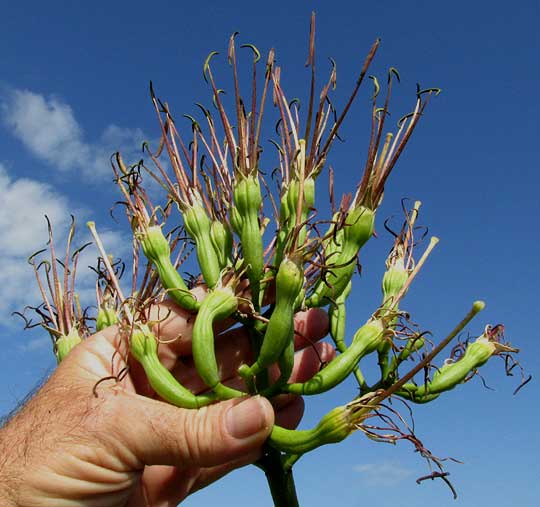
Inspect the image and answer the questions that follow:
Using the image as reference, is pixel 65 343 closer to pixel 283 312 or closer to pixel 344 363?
pixel 283 312

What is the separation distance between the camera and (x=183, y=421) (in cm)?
295

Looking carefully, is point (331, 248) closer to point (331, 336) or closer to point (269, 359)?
point (331, 336)

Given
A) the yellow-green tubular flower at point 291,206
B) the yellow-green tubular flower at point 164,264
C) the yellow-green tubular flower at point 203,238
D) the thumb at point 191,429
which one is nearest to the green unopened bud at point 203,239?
the yellow-green tubular flower at point 203,238

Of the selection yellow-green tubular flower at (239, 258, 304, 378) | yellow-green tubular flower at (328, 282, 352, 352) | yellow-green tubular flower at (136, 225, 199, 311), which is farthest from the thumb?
yellow-green tubular flower at (328, 282, 352, 352)

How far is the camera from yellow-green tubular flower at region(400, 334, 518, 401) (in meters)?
3.30

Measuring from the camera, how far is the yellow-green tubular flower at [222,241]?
3.42 meters

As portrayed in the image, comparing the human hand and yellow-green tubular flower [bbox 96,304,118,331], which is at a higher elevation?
yellow-green tubular flower [bbox 96,304,118,331]

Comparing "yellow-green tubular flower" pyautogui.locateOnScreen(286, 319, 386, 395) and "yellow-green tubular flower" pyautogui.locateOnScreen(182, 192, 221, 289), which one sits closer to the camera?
"yellow-green tubular flower" pyautogui.locateOnScreen(286, 319, 386, 395)

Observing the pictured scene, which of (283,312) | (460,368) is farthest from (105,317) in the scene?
(460,368)

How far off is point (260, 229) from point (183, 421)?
1.10 m

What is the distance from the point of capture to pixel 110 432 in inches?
122

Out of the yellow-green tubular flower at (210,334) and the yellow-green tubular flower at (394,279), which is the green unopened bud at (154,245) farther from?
the yellow-green tubular flower at (394,279)

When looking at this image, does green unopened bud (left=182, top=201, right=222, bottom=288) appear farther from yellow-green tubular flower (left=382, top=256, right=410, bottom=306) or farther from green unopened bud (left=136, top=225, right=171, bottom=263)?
yellow-green tubular flower (left=382, top=256, right=410, bottom=306)

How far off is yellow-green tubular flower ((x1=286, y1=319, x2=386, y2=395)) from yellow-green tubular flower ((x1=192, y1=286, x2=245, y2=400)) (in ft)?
1.15
